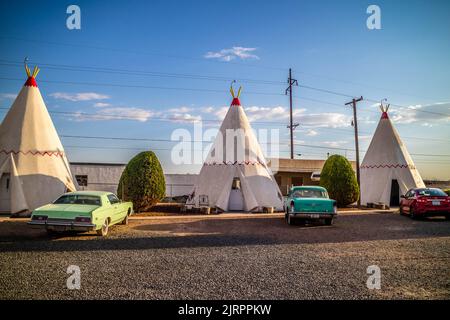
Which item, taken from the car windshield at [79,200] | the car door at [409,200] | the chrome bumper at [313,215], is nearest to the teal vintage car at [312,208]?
the chrome bumper at [313,215]

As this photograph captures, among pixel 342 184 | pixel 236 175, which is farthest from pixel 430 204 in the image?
pixel 236 175

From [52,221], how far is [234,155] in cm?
1132

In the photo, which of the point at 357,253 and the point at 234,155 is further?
the point at 234,155

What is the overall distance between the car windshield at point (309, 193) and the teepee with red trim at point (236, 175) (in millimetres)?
4679

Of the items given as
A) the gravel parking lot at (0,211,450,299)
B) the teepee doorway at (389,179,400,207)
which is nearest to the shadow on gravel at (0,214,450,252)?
the gravel parking lot at (0,211,450,299)

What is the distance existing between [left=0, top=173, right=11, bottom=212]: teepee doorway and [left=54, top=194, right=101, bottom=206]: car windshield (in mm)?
8041

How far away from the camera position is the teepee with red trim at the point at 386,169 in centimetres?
2211

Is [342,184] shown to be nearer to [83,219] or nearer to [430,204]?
[430,204]

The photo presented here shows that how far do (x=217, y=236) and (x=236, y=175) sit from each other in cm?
865

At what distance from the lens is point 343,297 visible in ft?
14.5

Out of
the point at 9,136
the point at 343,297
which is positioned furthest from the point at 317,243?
the point at 9,136

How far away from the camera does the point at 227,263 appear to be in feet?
20.8

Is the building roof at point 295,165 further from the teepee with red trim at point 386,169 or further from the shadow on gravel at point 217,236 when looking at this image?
the shadow on gravel at point 217,236

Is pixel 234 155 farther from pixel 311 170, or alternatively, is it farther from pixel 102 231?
pixel 311 170
